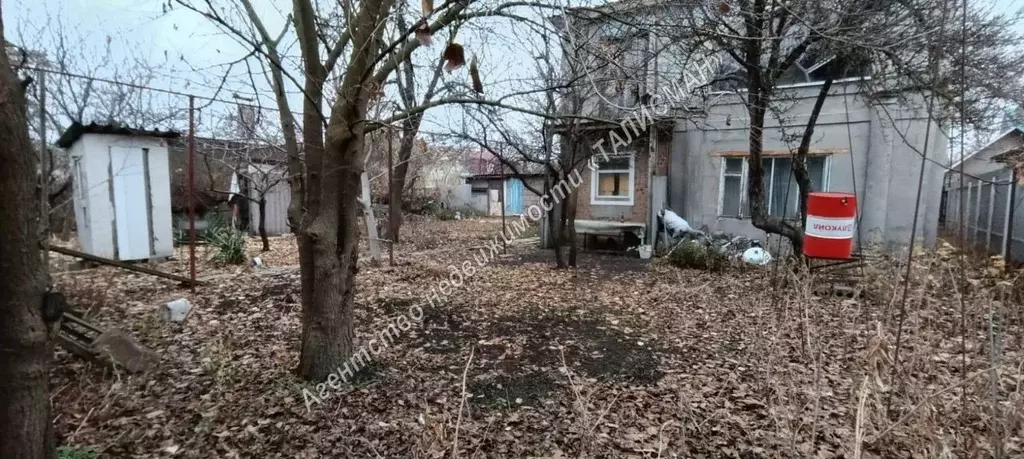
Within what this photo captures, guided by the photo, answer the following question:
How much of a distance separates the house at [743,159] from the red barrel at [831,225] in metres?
1.61

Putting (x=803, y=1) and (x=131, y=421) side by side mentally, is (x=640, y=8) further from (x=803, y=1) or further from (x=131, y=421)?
(x=131, y=421)

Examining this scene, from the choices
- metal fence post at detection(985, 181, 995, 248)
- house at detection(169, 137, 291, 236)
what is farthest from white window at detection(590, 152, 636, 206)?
house at detection(169, 137, 291, 236)

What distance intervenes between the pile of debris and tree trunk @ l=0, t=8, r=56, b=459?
7.94 metres

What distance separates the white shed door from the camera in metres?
6.84

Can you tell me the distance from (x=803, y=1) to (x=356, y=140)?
509 centimetres

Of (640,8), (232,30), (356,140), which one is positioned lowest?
(356,140)

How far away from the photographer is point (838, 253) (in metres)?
4.70

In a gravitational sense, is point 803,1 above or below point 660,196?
above

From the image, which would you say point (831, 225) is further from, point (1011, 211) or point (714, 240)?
point (714, 240)

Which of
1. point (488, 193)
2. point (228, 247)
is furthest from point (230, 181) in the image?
point (488, 193)

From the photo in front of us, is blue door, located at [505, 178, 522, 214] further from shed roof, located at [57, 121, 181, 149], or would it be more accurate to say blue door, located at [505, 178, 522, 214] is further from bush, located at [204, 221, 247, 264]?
shed roof, located at [57, 121, 181, 149]

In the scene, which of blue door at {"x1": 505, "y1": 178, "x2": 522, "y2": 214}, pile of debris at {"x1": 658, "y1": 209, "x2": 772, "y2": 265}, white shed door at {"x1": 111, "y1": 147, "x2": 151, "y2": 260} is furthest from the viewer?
blue door at {"x1": 505, "y1": 178, "x2": 522, "y2": 214}

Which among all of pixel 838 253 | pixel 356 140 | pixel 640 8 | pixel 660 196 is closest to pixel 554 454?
pixel 356 140

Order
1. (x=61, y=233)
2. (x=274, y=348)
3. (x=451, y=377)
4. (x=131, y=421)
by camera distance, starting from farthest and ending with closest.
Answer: (x=61, y=233)
(x=274, y=348)
(x=451, y=377)
(x=131, y=421)
